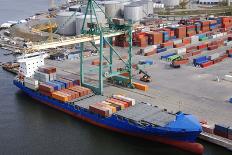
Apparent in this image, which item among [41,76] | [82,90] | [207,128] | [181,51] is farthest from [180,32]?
[207,128]

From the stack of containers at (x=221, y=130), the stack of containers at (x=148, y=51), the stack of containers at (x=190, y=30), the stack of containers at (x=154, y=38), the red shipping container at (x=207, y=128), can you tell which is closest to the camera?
the stack of containers at (x=221, y=130)

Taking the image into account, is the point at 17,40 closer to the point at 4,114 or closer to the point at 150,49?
the point at 150,49

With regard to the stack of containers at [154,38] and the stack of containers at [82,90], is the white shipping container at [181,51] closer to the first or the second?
the stack of containers at [154,38]

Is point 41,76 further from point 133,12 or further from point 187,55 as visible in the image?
point 133,12

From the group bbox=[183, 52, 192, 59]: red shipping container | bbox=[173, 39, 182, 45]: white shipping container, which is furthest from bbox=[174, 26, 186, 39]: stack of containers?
bbox=[183, 52, 192, 59]: red shipping container

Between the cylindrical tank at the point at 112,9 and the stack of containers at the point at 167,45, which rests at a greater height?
the cylindrical tank at the point at 112,9

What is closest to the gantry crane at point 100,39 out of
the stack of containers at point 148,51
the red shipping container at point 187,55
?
the red shipping container at point 187,55

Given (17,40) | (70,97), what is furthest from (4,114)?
(17,40)
